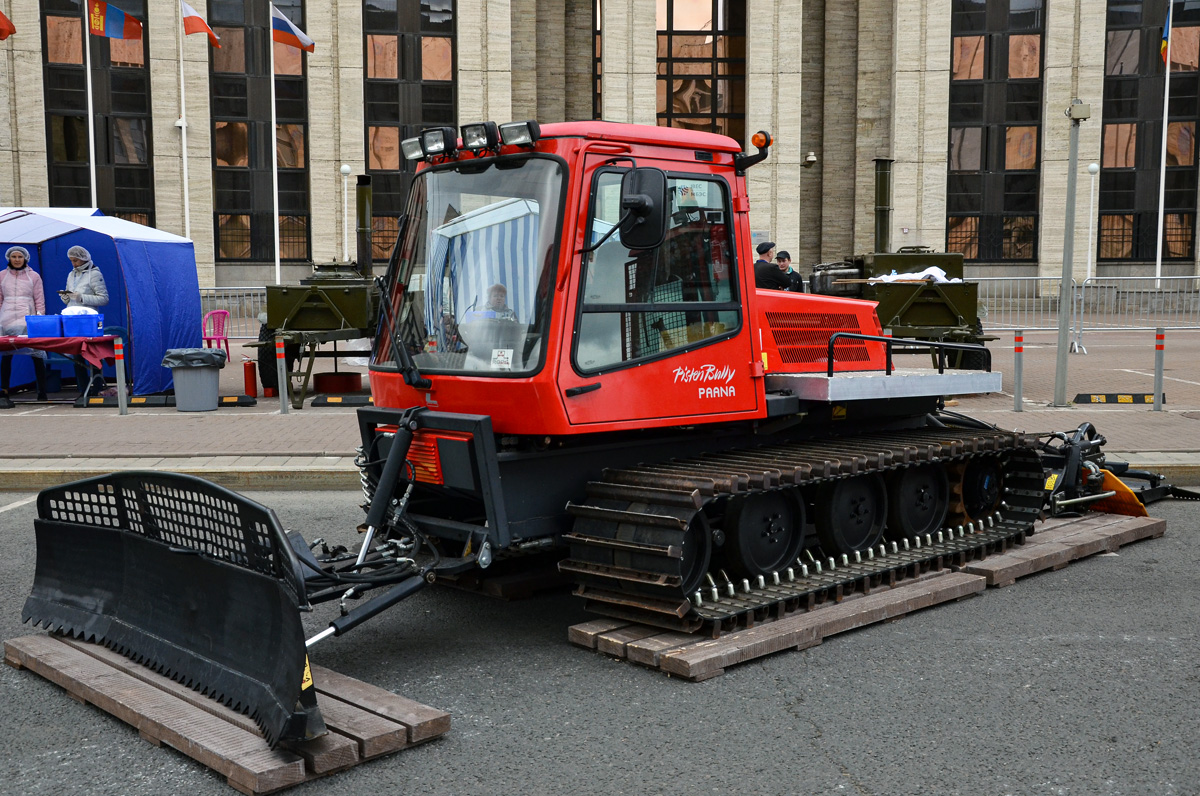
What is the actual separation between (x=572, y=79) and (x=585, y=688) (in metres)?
40.8

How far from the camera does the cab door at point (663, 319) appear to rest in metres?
5.74

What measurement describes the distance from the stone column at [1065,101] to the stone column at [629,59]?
1425 cm

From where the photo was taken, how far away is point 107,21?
1112 inches

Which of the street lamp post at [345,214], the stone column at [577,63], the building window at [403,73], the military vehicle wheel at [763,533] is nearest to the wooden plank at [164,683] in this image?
the military vehicle wheel at [763,533]

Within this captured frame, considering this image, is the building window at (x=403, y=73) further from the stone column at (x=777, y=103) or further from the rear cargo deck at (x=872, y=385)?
the rear cargo deck at (x=872, y=385)

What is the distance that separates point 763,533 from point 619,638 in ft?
3.97

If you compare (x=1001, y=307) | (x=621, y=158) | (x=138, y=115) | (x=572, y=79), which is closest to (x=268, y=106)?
(x=138, y=115)

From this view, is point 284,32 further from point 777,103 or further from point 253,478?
point 253,478

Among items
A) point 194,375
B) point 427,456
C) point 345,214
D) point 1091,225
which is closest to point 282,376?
point 194,375

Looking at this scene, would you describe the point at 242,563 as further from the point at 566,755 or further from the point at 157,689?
the point at 566,755

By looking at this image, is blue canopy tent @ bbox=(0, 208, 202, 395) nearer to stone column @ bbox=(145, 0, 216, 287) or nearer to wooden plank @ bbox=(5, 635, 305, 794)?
wooden plank @ bbox=(5, 635, 305, 794)

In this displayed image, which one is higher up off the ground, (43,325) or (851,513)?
(43,325)

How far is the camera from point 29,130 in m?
36.7

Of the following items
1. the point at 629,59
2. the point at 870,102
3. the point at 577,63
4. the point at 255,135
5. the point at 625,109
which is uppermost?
the point at 577,63
